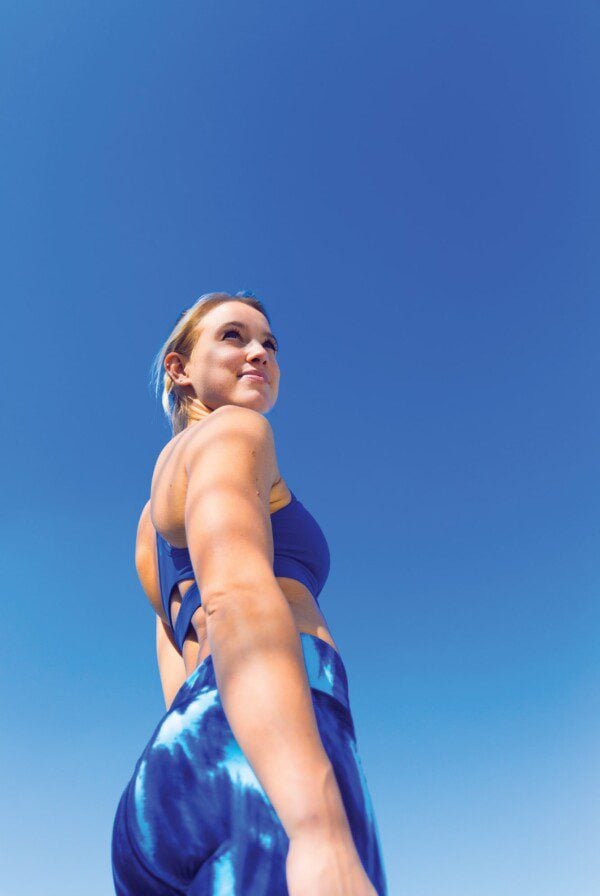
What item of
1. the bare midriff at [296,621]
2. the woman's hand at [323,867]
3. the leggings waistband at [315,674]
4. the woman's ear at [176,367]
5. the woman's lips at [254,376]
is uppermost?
the woman's ear at [176,367]

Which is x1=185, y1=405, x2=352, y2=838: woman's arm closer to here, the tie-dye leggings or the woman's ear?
the tie-dye leggings

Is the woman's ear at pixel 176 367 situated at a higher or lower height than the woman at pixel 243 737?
higher

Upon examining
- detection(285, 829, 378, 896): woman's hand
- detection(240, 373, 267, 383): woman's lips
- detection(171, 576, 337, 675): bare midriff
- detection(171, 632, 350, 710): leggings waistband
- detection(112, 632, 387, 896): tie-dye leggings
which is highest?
detection(240, 373, 267, 383): woman's lips

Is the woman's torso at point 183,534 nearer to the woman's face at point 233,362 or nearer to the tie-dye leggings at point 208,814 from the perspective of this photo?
the tie-dye leggings at point 208,814

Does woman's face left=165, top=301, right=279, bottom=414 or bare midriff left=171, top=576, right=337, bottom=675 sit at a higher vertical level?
woman's face left=165, top=301, right=279, bottom=414

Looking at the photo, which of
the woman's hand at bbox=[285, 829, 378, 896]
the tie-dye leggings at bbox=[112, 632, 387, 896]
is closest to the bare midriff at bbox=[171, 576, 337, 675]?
the tie-dye leggings at bbox=[112, 632, 387, 896]

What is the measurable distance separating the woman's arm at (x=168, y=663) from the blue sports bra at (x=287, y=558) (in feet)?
0.83

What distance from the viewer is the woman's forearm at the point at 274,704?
83cm

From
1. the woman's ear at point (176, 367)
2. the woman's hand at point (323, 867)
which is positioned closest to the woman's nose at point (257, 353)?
the woman's ear at point (176, 367)

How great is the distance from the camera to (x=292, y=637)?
3.14 ft

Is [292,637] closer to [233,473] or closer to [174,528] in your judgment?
[233,473]

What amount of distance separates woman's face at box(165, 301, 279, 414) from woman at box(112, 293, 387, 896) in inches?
18.1

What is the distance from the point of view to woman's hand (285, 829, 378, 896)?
2.55 ft

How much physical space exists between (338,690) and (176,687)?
798 millimetres
